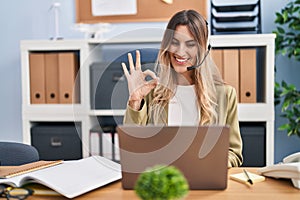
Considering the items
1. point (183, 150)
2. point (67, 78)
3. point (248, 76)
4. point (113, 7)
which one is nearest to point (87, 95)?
point (67, 78)

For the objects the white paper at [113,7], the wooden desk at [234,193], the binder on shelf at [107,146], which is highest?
the white paper at [113,7]

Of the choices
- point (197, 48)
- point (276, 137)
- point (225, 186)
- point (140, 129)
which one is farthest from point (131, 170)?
point (276, 137)

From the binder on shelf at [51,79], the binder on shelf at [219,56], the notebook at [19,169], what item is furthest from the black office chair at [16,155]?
the binder on shelf at [219,56]

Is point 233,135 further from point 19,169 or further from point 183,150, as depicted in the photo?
point 19,169

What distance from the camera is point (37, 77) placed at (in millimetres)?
2785

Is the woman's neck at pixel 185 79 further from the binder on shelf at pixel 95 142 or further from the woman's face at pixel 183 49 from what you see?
the binder on shelf at pixel 95 142

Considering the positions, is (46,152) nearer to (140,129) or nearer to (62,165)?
(62,165)

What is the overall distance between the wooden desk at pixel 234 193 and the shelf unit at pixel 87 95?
1.43 m

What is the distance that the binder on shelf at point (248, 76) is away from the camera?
103 inches

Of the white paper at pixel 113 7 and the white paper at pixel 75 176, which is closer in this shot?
the white paper at pixel 75 176

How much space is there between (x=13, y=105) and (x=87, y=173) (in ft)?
6.80

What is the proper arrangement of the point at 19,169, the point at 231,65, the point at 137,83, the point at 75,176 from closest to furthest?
1. the point at 75,176
2. the point at 19,169
3. the point at 137,83
4. the point at 231,65

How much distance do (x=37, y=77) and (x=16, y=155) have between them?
1187 millimetres

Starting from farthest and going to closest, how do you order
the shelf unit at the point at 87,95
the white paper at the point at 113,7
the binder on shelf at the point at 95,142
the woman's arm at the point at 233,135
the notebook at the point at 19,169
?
the white paper at the point at 113,7 < the binder on shelf at the point at 95,142 < the shelf unit at the point at 87,95 < the woman's arm at the point at 233,135 < the notebook at the point at 19,169
